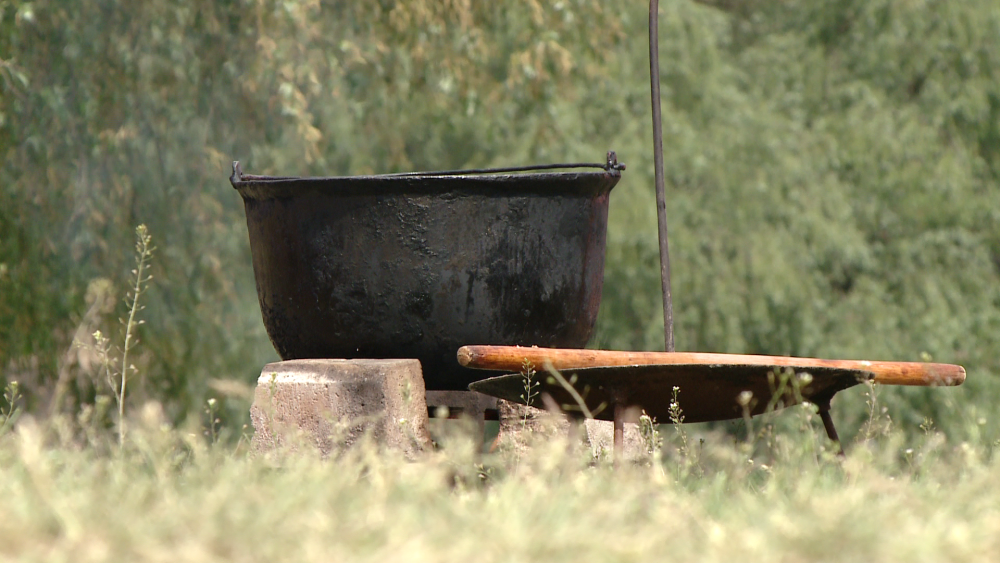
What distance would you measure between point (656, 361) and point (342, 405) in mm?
881

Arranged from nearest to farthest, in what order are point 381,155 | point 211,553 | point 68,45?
1. point 211,553
2. point 68,45
3. point 381,155

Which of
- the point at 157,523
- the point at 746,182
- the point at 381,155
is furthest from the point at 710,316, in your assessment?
the point at 157,523

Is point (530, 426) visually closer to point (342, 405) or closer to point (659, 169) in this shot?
point (342, 405)

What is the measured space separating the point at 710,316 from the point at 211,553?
9263 mm

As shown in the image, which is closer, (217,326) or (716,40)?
(217,326)

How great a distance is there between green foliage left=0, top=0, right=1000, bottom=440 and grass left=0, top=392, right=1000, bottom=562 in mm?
4246

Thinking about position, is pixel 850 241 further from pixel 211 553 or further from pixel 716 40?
A: pixel 211 553

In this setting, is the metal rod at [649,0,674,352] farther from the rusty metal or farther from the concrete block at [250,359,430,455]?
the concrete block at [250,359,430,455]

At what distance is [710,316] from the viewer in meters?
10.8

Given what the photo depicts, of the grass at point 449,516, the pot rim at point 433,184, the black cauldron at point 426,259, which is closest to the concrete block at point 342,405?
the black cauldron at point 426,259

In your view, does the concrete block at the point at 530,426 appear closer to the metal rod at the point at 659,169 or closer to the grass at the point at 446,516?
the metal rod at the point at 659,169

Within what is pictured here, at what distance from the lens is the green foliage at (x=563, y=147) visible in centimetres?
721

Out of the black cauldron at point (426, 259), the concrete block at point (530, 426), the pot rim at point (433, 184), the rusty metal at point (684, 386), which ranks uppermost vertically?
the pot rim at point (433, 184)

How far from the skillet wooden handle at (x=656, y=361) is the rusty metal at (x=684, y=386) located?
0.04m
